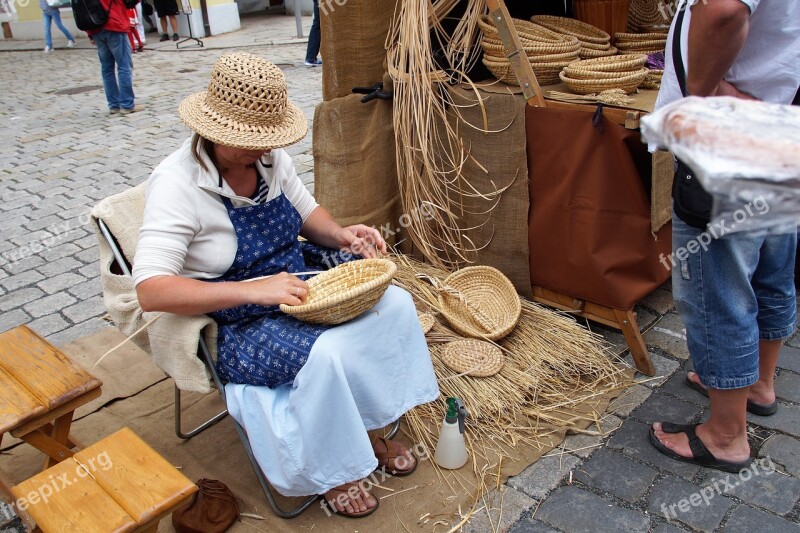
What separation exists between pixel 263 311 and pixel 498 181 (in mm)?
1398

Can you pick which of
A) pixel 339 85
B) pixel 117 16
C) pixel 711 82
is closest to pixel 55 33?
pixel 117 16

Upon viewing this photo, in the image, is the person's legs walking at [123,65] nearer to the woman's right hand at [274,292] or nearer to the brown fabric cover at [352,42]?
the brown fabric cover at [352,42]

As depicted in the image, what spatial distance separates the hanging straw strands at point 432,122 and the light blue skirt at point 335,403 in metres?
1.18

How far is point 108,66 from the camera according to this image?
7285mm

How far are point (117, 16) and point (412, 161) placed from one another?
537 centimetres

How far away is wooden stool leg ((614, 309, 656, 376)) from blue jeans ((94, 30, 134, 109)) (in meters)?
6.44

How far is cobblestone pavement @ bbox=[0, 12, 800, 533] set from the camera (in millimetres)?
2113

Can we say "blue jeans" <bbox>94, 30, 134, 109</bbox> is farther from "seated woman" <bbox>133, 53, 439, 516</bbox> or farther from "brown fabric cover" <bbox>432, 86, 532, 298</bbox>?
"seated woman" <bbox>133, 53, 439, 516</bbox>

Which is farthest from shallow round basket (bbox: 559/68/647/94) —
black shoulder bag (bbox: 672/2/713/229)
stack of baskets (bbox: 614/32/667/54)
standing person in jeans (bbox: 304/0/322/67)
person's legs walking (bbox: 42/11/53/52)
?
person's legs walking (bbox: 42/11/53/52)

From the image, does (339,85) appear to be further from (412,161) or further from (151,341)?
(151,341)

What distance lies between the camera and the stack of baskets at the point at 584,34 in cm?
320

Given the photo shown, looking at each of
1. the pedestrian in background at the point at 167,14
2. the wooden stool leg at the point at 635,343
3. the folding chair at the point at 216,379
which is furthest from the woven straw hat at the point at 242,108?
the pedestrian in background at the point at 167,14

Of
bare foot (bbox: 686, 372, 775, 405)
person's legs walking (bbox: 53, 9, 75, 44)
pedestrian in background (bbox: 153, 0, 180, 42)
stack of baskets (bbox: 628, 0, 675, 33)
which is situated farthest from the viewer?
person's legs walking (bbox: 53, 9, 75, 44)

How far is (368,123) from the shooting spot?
3400 millimetres
